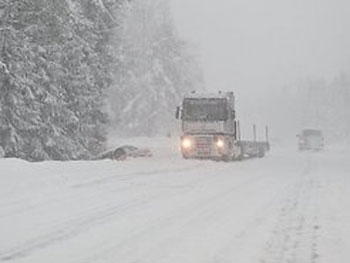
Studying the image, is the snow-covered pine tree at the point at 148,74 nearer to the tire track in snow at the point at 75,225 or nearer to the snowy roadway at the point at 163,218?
the snowy roadway at the point at 163,218

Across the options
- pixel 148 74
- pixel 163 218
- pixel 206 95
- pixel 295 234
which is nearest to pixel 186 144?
pixel 206 95

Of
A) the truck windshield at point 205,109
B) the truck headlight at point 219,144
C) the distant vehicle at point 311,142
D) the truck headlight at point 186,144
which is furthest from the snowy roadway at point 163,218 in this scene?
the distant vehicle at point 311,142

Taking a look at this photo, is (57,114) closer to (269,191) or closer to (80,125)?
(80,125)

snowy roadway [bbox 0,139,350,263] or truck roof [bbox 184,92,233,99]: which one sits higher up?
truck roof [bbox 184,92,233,99]

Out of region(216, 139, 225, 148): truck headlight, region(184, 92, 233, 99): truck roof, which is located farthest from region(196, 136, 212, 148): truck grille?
region(184, 92, 233, 99): truck roof

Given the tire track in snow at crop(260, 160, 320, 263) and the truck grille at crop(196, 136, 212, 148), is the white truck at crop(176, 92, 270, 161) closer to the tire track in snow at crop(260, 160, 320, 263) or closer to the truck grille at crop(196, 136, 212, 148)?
the truck grille at crop(196, 136, 212, 148)

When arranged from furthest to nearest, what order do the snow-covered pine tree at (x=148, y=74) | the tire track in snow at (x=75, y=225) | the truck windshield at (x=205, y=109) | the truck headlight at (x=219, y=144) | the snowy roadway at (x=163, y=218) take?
the snow-covered pine tree at (x=148, y=74)
the truck windshield at (x=205, y=109)
the truck headlight at (x=219, y=144)
the tire track in snow at (x=75, y=225)
the snowy roadway at (x=163, y=218)

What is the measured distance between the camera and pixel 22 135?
2794 cm

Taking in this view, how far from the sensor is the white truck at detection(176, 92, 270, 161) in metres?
34.8

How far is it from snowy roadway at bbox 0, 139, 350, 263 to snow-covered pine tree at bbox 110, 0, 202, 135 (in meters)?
48.6

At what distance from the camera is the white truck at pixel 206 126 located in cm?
3478

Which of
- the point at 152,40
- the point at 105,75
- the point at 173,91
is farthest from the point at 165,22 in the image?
the point at 105,75

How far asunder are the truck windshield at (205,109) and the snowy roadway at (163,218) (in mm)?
13888

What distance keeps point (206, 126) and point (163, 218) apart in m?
22.8
